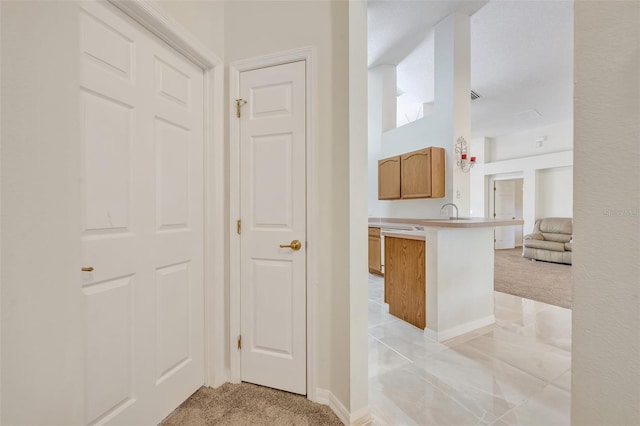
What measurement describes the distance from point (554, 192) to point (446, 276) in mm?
7025

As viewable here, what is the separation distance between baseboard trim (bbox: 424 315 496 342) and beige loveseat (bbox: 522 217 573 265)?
14.0 feet

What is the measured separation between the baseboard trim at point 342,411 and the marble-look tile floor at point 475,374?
0.08 m

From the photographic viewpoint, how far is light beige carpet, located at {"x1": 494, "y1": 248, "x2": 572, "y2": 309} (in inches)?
138

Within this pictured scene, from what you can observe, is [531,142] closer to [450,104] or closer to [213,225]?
[450,104]

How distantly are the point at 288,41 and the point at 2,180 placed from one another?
4.98 ft

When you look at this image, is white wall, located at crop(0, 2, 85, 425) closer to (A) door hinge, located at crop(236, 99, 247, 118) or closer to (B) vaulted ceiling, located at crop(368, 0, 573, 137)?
(A) door hinge, located at crop(236, 99, 247, 118)

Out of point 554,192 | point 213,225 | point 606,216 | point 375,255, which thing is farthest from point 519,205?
point 606,216

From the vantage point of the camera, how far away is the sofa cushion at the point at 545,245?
5.49m

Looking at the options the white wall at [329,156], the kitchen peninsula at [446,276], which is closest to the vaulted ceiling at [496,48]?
the white wall at [329,156]

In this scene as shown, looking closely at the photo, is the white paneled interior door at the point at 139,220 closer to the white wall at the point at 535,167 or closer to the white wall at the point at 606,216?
the white wall at the point at 606,216

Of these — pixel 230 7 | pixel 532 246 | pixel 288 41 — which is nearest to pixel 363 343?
pixel 288 41

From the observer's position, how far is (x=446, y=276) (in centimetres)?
234

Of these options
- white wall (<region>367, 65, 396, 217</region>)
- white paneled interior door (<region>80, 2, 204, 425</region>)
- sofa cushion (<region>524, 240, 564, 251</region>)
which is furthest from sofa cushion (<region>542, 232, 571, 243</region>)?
white paneled interior door (<region>80, 2, 204, 425</region>)

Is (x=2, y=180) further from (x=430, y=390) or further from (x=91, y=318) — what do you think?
(x=430, y=390)
